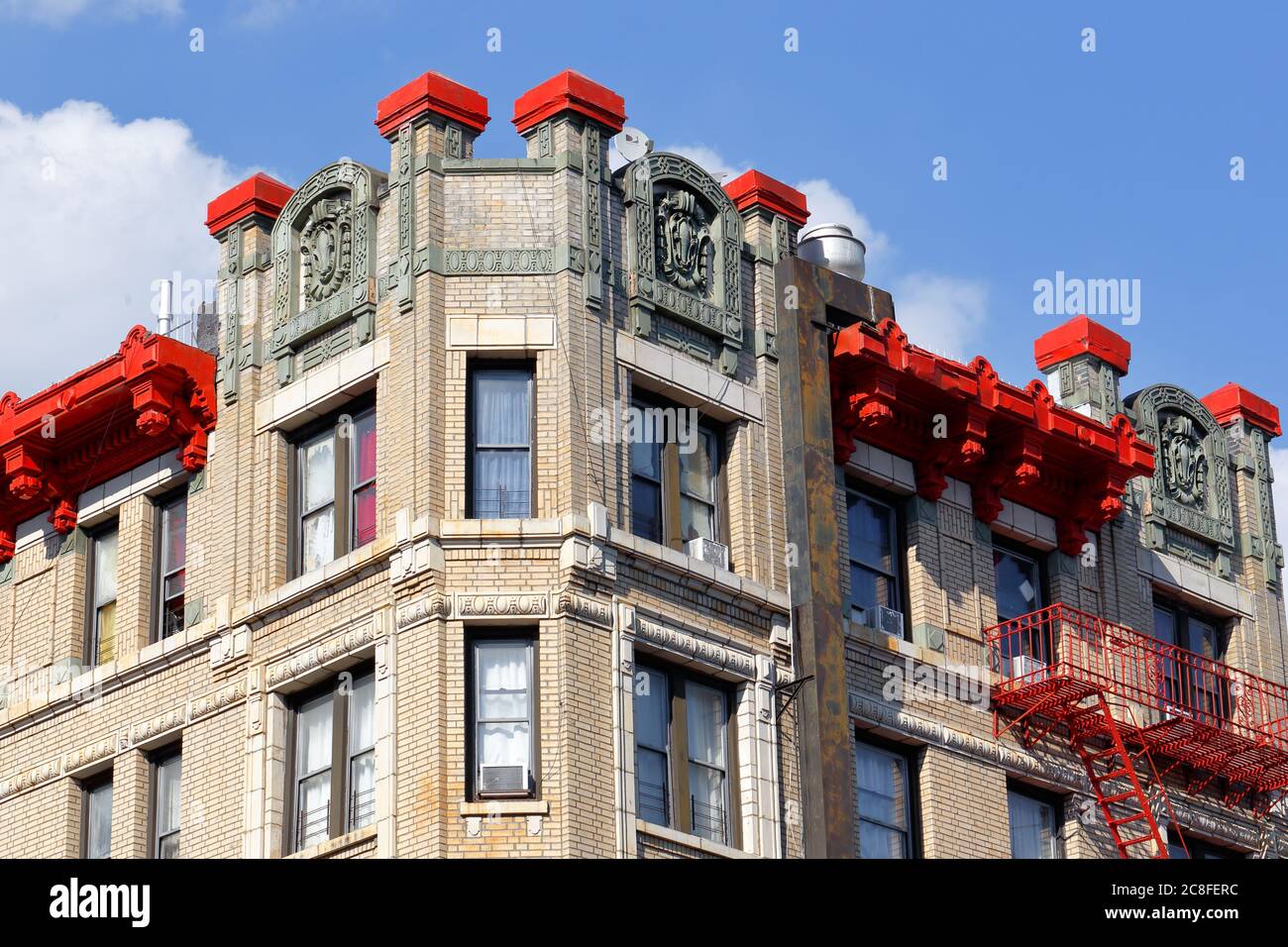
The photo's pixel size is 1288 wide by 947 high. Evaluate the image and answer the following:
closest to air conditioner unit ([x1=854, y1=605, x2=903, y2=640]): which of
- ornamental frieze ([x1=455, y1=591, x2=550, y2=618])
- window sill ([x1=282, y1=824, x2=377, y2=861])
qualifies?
ornamental frieze ([x1=455, y1=591, x2=550, y2=618])

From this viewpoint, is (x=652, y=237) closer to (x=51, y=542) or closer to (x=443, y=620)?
(x=443, y=620)

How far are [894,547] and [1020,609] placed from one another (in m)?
2.57

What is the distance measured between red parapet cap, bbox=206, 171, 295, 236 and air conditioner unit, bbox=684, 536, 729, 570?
297 inches

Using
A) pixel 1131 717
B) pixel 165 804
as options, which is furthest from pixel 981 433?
pixel 165 804

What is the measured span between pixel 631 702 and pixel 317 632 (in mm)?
4124

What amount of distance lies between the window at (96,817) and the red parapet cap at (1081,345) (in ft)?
50.3

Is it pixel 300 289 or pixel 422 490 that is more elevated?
pixel 300 289

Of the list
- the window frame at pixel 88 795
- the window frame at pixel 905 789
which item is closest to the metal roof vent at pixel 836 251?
the window frame at pixel 905 789

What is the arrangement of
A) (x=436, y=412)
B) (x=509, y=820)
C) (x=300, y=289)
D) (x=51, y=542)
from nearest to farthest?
(x=509, y=820), (x=436, y=412), (x=300, y=289), (x=51, y=542)

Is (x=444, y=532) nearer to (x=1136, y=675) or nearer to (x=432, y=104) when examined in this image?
(x=432, y=104)

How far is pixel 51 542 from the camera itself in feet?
127

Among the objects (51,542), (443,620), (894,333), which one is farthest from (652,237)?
(51,542)

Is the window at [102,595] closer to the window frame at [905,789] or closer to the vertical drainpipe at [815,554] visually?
the vertical drainpipe at [815,554]
